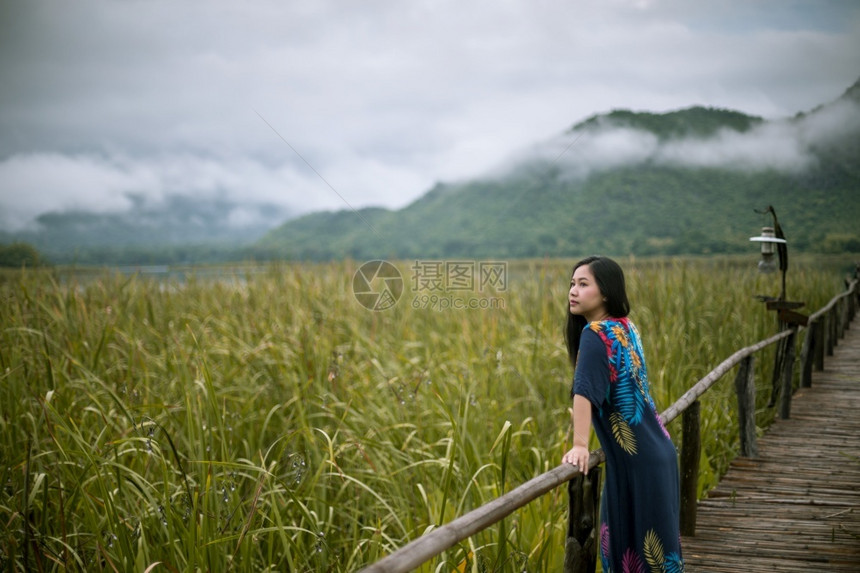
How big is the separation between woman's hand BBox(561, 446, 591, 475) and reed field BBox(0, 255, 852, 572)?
1.05 ft

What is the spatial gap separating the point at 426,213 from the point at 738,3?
5635 cm

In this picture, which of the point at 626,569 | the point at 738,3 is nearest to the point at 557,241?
the point at 626,569

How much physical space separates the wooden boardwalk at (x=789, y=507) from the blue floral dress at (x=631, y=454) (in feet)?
2.40

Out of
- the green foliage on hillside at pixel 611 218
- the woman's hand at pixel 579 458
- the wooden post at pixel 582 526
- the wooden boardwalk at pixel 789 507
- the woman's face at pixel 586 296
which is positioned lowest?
the wooden boardwalk at pixel 789 507

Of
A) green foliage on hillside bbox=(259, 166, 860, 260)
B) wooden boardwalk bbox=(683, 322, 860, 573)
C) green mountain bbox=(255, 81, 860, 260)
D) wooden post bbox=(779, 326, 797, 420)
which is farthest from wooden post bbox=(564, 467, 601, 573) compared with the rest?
green foliage on hillside bbox=(259, 166, 860, 260)

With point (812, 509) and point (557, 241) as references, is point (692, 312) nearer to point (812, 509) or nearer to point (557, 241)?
point (812, 509)

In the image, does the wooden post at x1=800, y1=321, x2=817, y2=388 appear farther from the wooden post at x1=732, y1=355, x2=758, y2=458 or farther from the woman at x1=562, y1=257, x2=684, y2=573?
the woman at x1=562, y1=257, x2=684, y2=573

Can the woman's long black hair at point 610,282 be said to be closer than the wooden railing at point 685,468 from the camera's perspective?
No

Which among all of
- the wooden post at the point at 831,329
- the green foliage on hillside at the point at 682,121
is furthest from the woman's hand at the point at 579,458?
the green foliage on hillside at the point at 682,121

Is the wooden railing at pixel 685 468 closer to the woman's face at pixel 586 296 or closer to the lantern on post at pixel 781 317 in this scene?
the lantern on post at pixel 781 317

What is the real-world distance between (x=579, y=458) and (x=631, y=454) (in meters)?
0.19

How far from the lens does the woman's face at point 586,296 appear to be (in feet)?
5.73

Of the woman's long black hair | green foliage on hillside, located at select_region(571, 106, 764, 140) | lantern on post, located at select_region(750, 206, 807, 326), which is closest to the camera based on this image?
the woman's long black hair

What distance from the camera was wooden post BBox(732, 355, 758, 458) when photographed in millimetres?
3578
